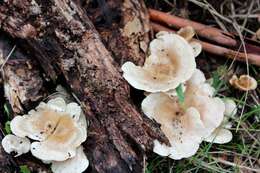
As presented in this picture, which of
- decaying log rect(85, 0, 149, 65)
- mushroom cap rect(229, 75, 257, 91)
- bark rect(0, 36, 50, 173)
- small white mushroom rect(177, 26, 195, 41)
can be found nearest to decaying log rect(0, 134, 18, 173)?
bark rect(0, 36, 50, 173)

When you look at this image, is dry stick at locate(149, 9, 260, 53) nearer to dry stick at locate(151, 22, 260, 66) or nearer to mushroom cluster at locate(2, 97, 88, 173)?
dry stick at locate(151, 22, 260, 66)

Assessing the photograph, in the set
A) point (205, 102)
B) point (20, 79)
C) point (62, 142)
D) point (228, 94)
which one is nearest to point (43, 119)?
point (62, 142)

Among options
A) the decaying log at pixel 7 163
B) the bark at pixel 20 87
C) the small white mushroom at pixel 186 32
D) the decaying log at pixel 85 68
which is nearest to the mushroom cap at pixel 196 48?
the small white mushroom at pixel 186 32

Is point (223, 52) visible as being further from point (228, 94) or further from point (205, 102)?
point (205, 102)

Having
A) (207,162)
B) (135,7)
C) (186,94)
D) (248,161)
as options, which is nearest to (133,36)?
(135,7)

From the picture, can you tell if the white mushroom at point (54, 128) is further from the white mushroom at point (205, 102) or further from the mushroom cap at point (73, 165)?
the white mushroom at point (205, 102)

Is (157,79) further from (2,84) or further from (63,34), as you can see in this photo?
(2,84)
